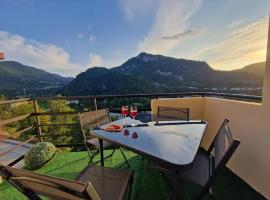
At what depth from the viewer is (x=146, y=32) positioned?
7168 millimetres

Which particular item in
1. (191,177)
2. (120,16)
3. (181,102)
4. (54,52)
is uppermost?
(120,16)

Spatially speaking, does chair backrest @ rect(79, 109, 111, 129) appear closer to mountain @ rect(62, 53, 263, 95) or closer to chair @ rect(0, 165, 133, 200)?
chair @ rect(0, 165, 133, 200)

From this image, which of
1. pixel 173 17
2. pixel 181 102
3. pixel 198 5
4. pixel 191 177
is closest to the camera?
pixel 191 177

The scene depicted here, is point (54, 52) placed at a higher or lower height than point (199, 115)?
higher

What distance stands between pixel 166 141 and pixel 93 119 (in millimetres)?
1497

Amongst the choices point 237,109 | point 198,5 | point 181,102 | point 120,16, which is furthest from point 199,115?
point 120,16

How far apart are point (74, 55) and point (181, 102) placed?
29.8 ft

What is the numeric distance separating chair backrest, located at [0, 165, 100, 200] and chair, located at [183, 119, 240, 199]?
88 cm

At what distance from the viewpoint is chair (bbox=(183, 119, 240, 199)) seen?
1.36m

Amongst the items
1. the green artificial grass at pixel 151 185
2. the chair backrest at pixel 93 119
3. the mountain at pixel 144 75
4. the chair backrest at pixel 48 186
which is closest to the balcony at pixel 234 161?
the green artificial grass at pixel 151 185

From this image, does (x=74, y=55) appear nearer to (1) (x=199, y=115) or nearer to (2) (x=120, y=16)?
(2) (x=120, y=16)

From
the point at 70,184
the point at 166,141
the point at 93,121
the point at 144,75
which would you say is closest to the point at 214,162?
the point at 166,141

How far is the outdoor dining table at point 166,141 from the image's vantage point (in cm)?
130

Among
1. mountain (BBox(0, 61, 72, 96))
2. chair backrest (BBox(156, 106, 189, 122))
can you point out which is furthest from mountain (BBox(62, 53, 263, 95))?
chair backrest (BBox(156, 106, 189, 122))
